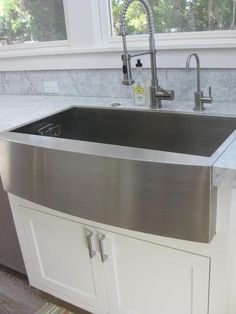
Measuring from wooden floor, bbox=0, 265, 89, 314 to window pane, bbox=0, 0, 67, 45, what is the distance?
136 centimetres

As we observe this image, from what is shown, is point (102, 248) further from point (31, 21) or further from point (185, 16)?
point (31, 21)

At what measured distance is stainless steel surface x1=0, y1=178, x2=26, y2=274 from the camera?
4.76 ft

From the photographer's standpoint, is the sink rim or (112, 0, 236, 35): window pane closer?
the sink rim

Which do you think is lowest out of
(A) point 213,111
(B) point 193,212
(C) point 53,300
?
(C) point 53,300

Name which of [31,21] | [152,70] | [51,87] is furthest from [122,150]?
[31,21]

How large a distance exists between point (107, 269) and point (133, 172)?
1.63 ft

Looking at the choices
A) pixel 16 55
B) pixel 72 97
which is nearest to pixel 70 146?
pixel 72 97

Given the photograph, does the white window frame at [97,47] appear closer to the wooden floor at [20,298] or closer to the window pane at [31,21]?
the window pane at [31,21]

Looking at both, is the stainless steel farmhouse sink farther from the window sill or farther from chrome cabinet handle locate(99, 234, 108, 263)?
the window sill

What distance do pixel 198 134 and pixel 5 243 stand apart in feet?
3.56

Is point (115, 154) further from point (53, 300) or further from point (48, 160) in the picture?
point (53, 300)

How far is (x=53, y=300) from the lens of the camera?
158 centimetres

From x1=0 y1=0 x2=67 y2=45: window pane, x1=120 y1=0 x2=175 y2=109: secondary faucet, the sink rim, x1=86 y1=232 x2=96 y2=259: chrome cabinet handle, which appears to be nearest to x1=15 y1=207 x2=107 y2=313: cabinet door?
x1=86 y1=232 x2=96 y2=259: chrome cabinet handle

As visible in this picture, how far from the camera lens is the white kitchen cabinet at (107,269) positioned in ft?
3.30
